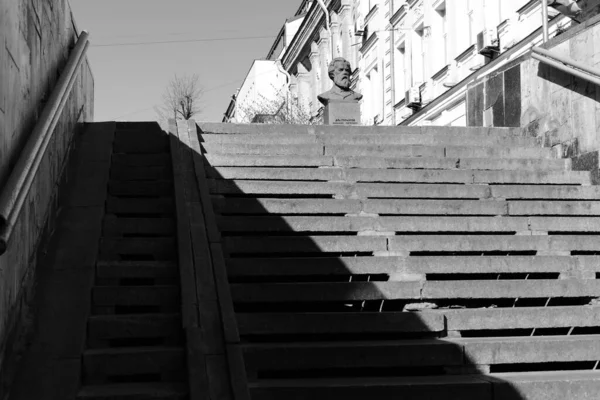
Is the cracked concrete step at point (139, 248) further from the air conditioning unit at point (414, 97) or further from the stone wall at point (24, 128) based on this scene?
the air conditioning unit at point (414, 97)

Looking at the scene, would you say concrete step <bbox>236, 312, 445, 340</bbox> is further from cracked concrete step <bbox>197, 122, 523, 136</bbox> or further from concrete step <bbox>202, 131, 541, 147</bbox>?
cracked concrete step <bbox>197, 122, 523, 136</bbox>

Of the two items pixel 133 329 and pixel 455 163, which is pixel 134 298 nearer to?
pixel 133 329

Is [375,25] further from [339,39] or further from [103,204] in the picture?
[103,204]

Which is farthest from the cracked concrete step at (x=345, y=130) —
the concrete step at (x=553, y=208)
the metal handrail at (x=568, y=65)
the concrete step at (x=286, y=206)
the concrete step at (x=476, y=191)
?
the concrete step at (x=286, y=206)

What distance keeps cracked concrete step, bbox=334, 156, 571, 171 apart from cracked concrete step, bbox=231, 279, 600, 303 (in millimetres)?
2978

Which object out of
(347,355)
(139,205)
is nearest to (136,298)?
(347,355)

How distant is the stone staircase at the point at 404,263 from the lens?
600 cm

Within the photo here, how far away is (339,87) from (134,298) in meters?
8.79

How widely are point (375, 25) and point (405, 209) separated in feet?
70.4

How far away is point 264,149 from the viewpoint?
10266mm

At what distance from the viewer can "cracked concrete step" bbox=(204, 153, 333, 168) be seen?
384 inches

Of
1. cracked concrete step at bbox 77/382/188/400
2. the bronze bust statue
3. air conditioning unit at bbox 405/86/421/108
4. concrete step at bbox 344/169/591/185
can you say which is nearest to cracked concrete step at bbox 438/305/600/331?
cracked concrete step at bbox 77/382/188/400

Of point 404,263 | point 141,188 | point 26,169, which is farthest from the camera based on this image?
point 141,188

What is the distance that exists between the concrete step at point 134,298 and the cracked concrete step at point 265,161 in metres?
3.31
